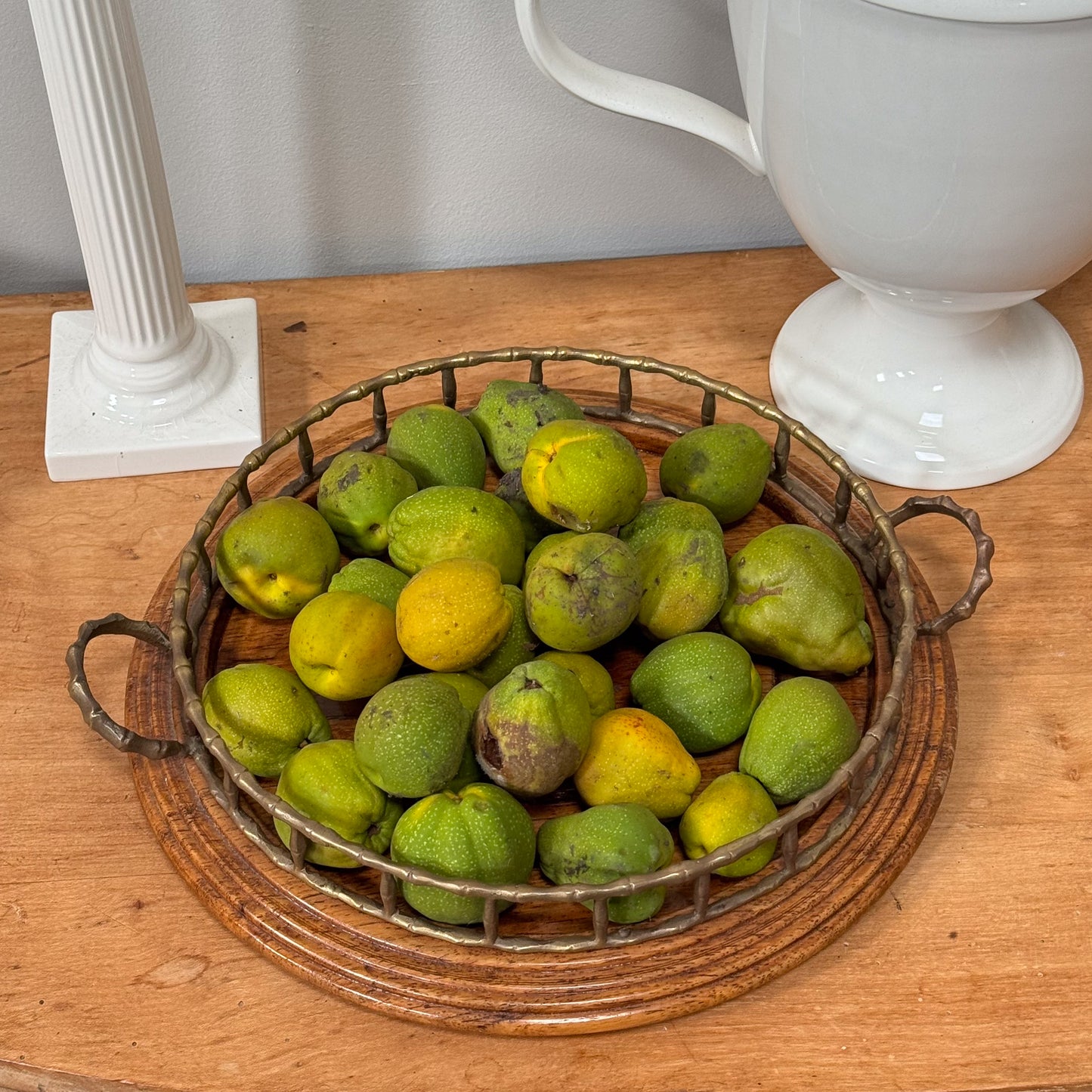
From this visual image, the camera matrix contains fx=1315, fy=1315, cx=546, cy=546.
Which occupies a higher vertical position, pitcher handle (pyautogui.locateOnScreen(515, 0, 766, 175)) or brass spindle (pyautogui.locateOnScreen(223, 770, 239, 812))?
pitcher handle (pyautogui.locateOnScreen(515, 0, 766, 175))

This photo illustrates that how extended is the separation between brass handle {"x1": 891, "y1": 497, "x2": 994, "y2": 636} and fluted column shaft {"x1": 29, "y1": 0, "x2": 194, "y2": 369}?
0.37 m

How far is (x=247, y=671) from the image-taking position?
52 cm

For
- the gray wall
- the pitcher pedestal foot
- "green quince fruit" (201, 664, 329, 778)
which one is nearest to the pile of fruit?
"green quince fruit" (201, 664, 329, 778)

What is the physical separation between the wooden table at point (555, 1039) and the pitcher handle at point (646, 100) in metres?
0.20

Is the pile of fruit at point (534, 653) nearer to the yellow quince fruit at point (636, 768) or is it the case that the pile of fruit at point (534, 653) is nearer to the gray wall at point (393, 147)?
the yellow quince fruit at point (636, 768)

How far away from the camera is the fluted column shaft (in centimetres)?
57

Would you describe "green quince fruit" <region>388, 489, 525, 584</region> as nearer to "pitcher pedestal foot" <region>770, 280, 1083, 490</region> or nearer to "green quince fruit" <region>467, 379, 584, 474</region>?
"green quince fruit" <region>467, 379, 584, 474</region>

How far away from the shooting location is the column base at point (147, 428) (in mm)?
684

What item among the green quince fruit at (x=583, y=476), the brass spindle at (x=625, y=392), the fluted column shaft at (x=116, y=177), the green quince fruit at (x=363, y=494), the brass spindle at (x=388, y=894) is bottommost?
the brass spindle at (x=388, y=894)

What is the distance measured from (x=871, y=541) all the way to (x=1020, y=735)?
11cm

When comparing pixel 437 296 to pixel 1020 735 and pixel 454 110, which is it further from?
pixel 1020 735

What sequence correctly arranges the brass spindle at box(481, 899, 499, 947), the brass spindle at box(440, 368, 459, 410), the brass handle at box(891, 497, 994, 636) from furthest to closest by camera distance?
the brass spindle at box(440, 368, 459, 410), the brass handle at box(891, 497, 994, 636), the brass spindle at box(481, 899, 499, 947)

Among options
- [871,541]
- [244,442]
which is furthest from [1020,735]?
[244,442]

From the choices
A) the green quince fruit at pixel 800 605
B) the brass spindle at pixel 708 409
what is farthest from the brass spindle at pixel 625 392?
the green quince fruit at pixel 800 605
